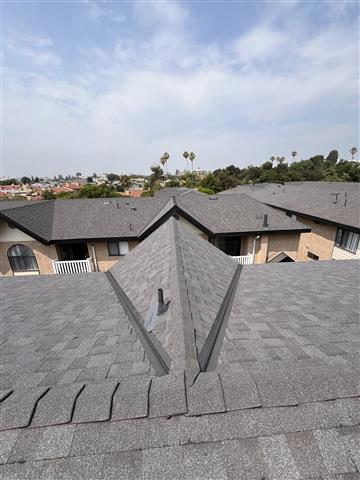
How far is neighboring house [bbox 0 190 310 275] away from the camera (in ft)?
47.6

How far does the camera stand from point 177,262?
233 inches

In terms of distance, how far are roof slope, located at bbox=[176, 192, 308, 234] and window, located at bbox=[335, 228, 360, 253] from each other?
3.64 meters

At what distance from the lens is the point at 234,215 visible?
17078mm

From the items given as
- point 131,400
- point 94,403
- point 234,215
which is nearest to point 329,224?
point 234,215

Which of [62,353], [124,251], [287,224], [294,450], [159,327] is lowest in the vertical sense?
[124,251]

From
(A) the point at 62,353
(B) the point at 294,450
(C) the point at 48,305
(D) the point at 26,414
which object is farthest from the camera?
(C) the point at 48,305

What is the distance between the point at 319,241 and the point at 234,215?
28.3 ft

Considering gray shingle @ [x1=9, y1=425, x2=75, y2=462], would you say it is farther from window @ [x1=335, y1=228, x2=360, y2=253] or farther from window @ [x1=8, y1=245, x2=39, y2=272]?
window @ [x1=335, y1=228, x2=360, y2=253]

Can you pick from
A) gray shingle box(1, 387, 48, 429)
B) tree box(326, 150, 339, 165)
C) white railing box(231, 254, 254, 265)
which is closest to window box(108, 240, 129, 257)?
white railing box(231, 254, 254, 265)

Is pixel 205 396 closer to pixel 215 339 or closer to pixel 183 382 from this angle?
pixel 183 382

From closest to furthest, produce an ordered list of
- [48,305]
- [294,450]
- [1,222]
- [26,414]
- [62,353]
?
[294,450], [26,414], [62,353], [48,305], [1,222]

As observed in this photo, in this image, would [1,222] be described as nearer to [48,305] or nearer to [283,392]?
[48,305]

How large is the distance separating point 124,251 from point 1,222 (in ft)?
27.6

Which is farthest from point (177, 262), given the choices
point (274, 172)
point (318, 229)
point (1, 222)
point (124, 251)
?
point (274, 172)
